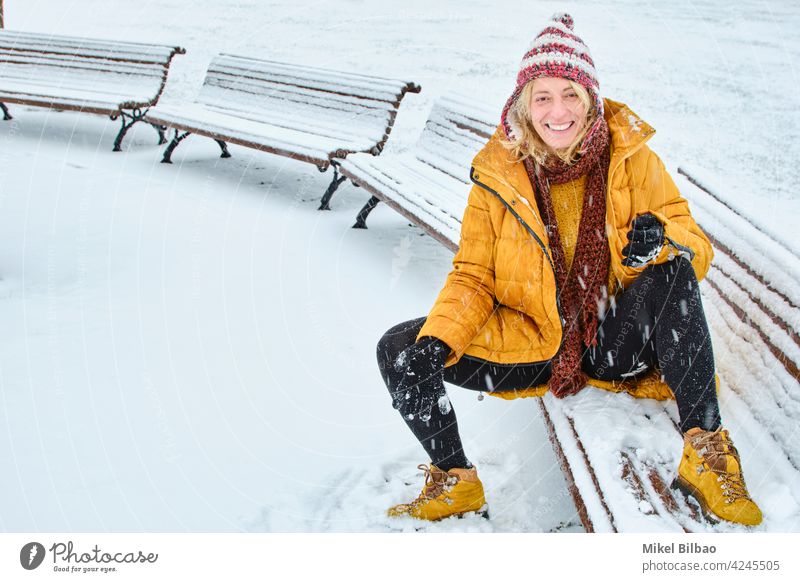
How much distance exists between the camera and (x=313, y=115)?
6336 mm

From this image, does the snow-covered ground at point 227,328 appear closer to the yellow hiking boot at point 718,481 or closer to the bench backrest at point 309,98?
the yellow hiking boot at point 718,481

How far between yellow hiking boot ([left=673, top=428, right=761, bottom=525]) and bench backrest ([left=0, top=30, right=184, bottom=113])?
6.45 metres

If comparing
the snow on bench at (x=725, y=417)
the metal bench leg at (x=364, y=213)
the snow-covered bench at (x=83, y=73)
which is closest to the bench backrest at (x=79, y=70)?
the snow-covered bench at (x=83, y=73)

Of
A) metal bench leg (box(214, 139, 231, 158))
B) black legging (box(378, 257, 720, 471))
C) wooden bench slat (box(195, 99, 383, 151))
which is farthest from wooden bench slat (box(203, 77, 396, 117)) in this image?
black legging (box(378, 257, 720, 471))

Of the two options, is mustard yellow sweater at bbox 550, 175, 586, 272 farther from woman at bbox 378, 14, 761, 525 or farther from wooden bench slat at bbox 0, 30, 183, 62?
wooden bench slat at bbox 0, 30, 183, 62

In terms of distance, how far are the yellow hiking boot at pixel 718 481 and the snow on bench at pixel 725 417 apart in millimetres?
38

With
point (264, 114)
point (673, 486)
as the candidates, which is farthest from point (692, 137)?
point (673, 486)

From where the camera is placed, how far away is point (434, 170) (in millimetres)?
5137

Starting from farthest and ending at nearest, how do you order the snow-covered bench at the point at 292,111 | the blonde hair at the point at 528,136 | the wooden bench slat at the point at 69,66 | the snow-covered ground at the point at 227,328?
the wooden bench slat at the point at 69,66, the snow-covered bench at the point at 292,111, the snow-covered ground at the point at 227,328, the blonde hair at the point at 528,136

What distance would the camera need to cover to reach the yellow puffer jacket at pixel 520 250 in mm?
2199

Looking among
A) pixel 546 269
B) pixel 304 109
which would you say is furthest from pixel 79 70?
pixel 546 269

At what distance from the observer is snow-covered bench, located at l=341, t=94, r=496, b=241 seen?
4.27 m

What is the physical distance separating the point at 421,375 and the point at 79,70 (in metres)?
7.28
